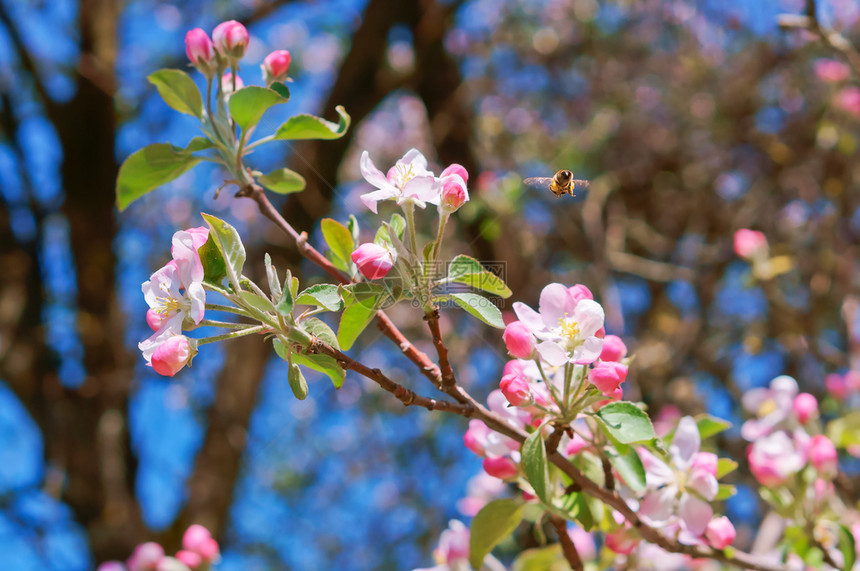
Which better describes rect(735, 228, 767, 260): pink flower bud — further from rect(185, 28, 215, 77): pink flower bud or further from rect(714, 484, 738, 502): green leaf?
rect(185, 28, 215, 77): pink flower bud

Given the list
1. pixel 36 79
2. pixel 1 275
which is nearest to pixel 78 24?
pixel 36 79

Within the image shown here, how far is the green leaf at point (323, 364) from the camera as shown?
0.80m

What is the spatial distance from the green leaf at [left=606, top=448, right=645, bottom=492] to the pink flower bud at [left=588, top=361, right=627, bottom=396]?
162mm

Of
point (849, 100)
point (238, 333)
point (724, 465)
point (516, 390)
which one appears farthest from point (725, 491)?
point (849, 100)

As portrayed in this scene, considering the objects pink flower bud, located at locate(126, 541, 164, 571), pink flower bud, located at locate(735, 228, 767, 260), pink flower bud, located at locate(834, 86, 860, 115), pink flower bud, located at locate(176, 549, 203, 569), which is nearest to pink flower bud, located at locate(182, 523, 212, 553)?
pink flower bud, located at locate(176, 549, 203, 569)

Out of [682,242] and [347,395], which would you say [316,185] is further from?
[347,395]

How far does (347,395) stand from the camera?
4996 mm

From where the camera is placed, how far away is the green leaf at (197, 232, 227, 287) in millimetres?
811

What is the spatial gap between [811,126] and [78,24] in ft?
12.6

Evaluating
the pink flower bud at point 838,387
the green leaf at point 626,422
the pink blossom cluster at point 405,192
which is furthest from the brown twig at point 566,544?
the pink flower bud at point 838,387

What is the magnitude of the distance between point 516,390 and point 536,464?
3.7 inches

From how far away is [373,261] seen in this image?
2.66 ft

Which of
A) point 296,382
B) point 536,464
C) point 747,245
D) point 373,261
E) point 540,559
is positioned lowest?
point 747,245

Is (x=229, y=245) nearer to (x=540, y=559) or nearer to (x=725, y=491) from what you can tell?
(x=725, y=491)
